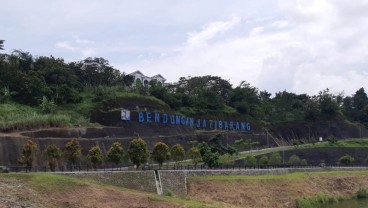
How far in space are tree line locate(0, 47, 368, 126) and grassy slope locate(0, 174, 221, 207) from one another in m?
41.7

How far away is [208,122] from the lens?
11656 centimetres

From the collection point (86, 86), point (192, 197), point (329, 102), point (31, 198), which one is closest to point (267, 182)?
point (192, 197)

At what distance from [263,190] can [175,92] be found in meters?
69.1

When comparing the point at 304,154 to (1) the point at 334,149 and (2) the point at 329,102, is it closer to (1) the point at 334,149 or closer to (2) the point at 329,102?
(1) the point at 334,149

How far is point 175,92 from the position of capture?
130 metres

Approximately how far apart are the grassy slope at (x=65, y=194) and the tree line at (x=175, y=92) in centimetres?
4167

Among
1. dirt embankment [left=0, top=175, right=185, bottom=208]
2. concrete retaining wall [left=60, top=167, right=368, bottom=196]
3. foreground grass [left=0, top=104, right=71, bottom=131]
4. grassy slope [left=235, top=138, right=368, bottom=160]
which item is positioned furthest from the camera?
grassy slope [left=235, top=138, right=368, bottom=160]

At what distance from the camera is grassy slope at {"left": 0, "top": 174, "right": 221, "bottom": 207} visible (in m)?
41.6

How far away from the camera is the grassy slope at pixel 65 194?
4159 centimetres

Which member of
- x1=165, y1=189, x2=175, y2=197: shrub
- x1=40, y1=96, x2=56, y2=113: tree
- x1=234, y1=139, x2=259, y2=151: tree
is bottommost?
x1=165, y1=189, x2=175, y2=197: shrub

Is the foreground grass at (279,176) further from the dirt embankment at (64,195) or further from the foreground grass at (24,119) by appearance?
the foreground grass at (24,119)

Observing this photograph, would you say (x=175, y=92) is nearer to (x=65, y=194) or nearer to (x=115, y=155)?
(x=115, y=155)

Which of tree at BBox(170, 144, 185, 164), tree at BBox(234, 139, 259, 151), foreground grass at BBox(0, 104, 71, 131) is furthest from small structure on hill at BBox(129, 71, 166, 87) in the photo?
tree at BBox(170, 144, 185, 164)

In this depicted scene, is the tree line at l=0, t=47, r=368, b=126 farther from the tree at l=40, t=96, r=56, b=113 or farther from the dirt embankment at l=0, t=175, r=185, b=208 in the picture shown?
the dirt embankment at l=0, t=175, r=185, b=208
